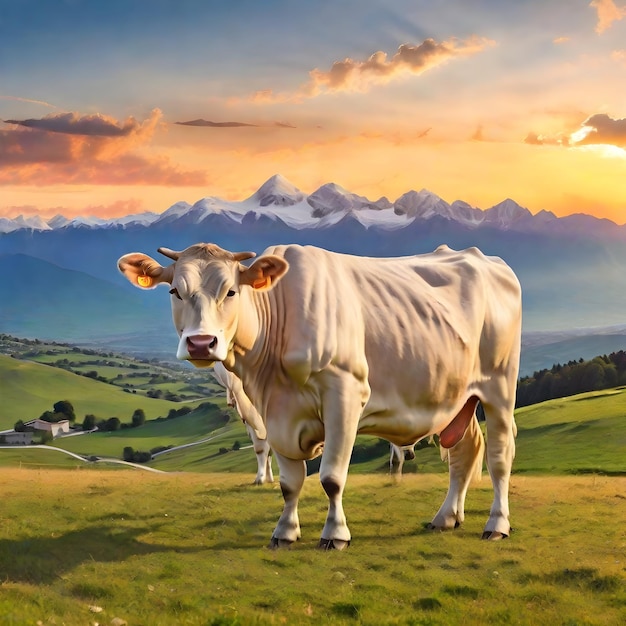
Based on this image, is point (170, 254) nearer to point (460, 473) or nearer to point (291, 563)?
point (291, 563)

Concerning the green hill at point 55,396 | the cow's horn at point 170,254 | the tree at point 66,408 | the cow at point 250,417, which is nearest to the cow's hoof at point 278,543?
the cow's horn at point 170,254

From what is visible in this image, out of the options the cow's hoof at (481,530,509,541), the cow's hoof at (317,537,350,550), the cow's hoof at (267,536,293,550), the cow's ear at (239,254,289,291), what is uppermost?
the cow's ear at (239,254,289,291)

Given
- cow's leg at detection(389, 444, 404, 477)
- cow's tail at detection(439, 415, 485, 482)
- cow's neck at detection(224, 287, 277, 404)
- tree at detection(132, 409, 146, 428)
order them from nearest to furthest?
cow's neck at detection(224, 287, 277, 404) < cow's tail at detection(439, 415, 485, 482) < cow's leg at detection(389, 444, 404, 477) < tree at detection(132, 409, 146, 428)

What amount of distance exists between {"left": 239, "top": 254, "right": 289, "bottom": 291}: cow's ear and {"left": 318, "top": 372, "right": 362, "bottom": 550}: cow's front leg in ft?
4.86

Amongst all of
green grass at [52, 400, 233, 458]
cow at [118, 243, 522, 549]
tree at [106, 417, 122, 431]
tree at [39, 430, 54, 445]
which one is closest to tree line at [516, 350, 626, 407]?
cow at [118, 243, 522, 549]

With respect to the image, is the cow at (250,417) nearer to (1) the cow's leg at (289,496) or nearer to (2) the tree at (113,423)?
(1) the cow's leg at (289,496)

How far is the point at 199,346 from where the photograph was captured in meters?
8.55

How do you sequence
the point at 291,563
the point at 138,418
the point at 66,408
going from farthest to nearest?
1. the point at 138,418
2. the point at 66,408
3. the point at 291,563

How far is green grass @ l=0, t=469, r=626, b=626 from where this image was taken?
7609mm

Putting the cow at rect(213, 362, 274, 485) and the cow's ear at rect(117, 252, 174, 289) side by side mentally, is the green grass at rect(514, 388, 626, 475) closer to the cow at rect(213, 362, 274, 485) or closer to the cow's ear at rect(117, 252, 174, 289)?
the cow at rect(213, 362, 274, 485)

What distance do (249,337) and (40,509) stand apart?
4315 mm

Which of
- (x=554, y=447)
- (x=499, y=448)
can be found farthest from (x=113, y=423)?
(x=499, y=448)

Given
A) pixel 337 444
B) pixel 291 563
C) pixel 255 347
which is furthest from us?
pixel 255 347

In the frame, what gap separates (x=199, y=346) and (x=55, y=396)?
362ft
